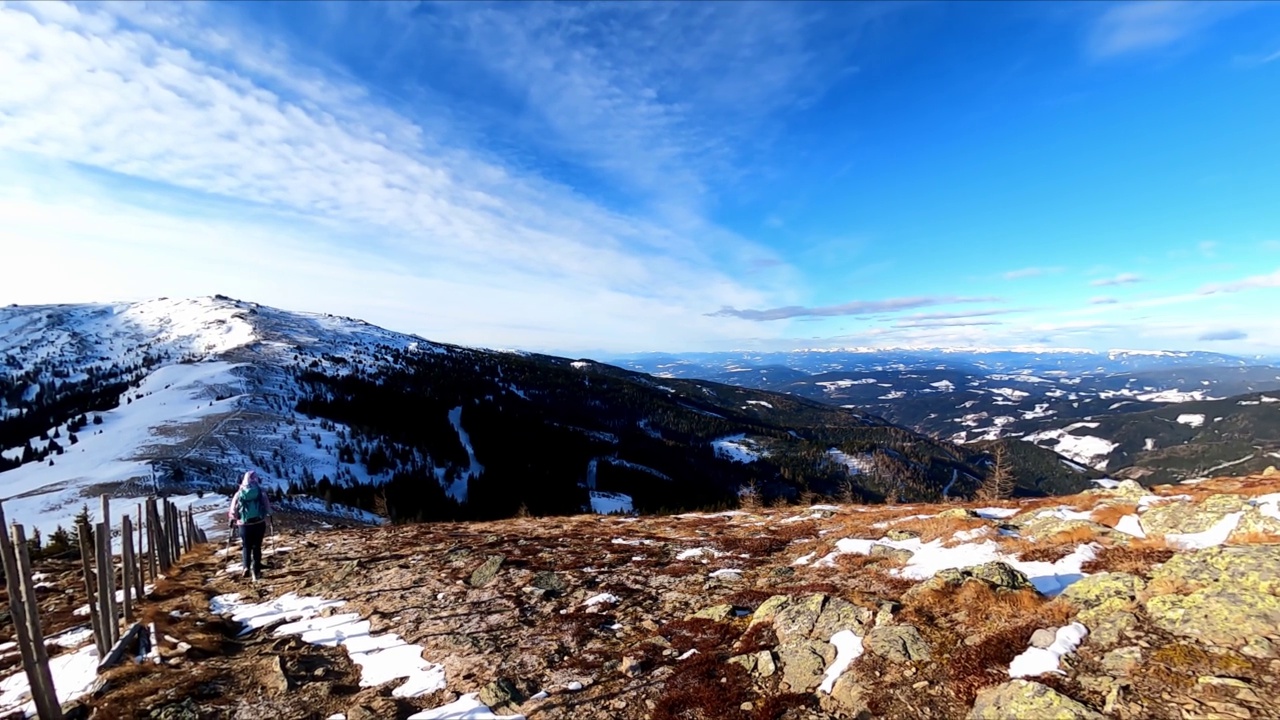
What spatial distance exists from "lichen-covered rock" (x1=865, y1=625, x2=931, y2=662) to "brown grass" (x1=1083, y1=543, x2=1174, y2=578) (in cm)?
471

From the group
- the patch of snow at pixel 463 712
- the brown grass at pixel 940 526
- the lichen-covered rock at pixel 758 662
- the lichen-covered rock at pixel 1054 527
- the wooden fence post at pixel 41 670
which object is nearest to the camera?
the wooden fence post at pixel 41 670

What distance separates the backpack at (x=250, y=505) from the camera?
17422mm

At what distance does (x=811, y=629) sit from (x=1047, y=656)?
3.70 meters

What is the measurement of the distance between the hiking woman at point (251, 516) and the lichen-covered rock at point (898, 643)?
1860cm

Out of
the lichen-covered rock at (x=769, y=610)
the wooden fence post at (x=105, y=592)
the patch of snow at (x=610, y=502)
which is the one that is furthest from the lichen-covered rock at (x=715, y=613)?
the patch of snow at (x=610, y=502)

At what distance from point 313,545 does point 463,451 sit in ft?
450

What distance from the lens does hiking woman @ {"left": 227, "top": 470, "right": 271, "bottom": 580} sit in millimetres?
17422

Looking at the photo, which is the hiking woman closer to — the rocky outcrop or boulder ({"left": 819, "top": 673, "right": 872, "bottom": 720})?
the rocky outcrop

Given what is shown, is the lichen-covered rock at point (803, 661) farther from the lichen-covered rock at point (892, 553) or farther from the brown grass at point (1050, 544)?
the brown grass at point (1050, 544)

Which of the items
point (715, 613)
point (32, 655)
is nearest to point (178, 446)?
point (32, 655)

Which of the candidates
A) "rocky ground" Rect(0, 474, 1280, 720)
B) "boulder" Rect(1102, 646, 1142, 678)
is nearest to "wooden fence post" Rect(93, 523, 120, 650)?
"rocky ground" Rect(0, 474, 1280, 720)

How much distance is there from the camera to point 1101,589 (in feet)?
30.9

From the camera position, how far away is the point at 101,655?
1112 cm

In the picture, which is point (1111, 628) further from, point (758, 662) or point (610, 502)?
point (610, 502)
